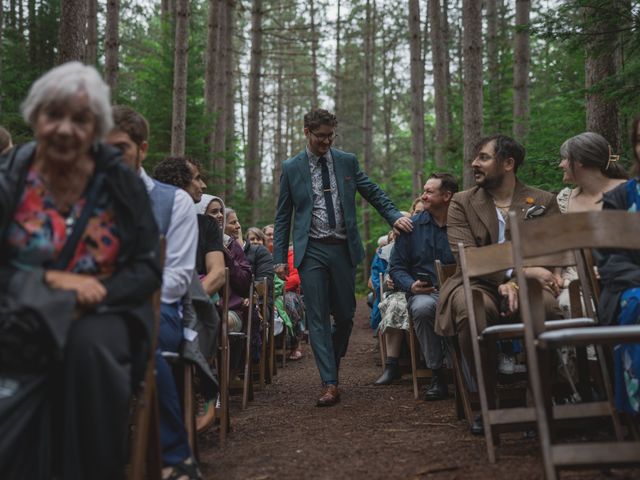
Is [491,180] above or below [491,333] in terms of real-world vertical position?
above

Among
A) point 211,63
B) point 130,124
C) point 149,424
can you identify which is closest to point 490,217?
point 130,124

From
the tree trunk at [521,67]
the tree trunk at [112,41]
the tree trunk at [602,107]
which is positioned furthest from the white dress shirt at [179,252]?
the tree trunk at [521,67]

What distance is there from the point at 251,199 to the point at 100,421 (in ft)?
54.3

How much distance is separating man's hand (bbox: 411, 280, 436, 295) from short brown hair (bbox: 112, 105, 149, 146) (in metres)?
3.37

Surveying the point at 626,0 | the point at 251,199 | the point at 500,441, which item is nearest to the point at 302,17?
the point at 251,199

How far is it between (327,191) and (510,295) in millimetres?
2376

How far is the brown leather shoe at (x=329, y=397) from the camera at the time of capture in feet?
20.9

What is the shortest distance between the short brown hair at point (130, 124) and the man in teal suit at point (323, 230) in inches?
113

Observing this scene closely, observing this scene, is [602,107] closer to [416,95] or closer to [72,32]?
[72,32]

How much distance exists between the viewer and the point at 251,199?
1914cm

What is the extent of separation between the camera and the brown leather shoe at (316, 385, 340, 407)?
6.38 metres

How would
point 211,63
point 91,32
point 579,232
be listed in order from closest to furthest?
1. point 579,232
2. point 91,32
3. point 211,63

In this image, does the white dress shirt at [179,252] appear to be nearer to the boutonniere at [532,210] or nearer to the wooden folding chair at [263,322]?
the boutonniere at [532,210]

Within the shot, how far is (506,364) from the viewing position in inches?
205
